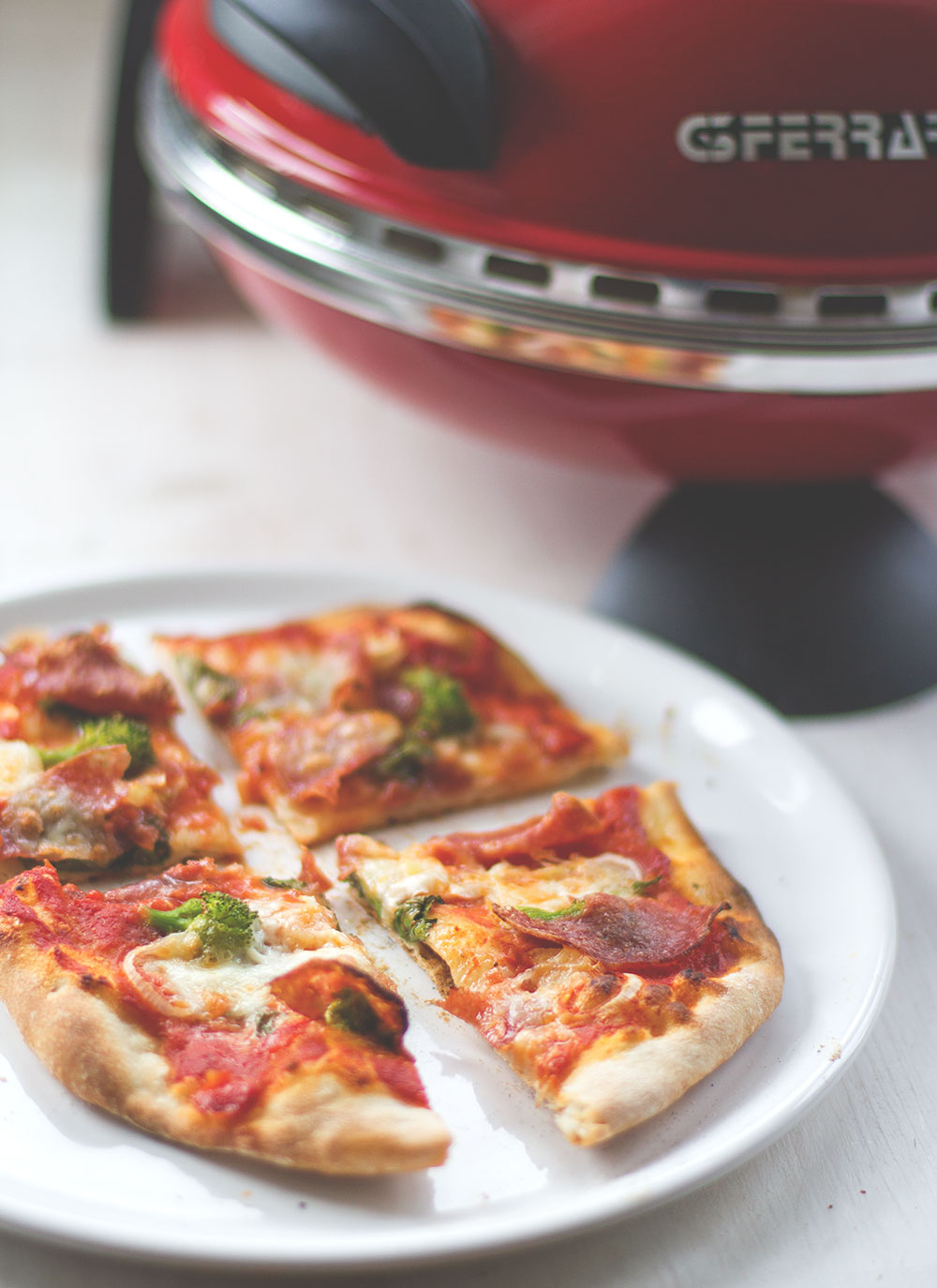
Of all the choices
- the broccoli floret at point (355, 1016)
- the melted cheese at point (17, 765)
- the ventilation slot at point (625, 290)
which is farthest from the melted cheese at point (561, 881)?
the ventilation slot at point (625, 290)

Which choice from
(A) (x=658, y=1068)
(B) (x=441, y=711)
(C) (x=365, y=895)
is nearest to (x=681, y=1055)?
(A) (x=658, y=1068)

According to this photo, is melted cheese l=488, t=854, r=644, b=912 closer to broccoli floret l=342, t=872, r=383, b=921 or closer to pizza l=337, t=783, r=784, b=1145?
pizza l=337, t=783, r=784, b=1145

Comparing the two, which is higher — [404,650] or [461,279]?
[461,279]

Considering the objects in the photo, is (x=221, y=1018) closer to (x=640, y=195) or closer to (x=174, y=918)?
(x=174, y=918)

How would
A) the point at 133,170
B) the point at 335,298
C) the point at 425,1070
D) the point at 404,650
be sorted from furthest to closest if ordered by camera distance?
the point at 133,170 → the point at 404,650 → the point at 335,298 → the point at 425,1070

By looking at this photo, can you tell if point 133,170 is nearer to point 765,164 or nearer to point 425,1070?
point 765,164

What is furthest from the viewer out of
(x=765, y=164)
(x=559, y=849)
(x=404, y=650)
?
(x=404, y=650)

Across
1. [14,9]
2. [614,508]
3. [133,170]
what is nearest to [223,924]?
[614,508]
